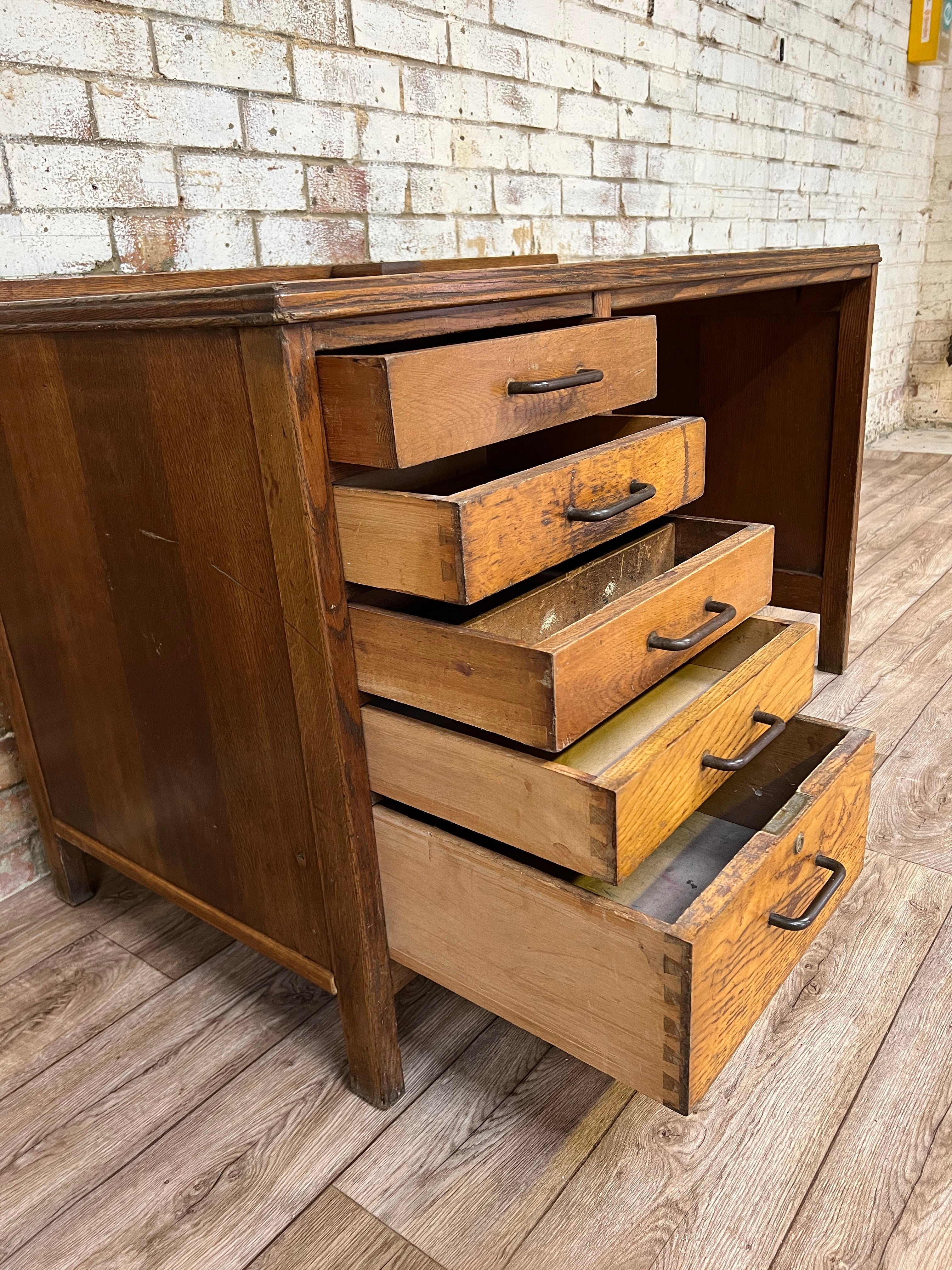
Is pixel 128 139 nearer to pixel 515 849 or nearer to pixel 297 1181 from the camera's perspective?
pixel 515 849

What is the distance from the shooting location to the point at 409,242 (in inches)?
80.6

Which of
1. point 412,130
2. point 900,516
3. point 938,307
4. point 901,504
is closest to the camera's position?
point 412,130

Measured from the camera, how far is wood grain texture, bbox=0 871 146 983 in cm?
130

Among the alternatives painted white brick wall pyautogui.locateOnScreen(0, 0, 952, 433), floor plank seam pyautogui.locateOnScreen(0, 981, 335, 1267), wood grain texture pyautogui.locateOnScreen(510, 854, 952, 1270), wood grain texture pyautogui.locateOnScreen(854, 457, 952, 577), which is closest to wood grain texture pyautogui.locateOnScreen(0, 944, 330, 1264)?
floor plank seam pyautogui.locateOnScreen(0, 981, 335, 1267)

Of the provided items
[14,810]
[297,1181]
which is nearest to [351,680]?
[297,1181]

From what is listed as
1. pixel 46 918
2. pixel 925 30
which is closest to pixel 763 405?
pixel 46 918

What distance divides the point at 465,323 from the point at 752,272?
74 centimetres

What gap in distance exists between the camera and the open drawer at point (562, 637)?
77 cm

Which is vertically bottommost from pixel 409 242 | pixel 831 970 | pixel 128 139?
pixel 831 970

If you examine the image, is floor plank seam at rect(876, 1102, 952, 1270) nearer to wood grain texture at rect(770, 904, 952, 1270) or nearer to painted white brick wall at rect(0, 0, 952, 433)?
wood grain texture at rect(770, 904, 952, 1270)

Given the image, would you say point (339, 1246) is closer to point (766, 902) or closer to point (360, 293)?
point (766, 902)

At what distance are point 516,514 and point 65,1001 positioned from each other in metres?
0.91

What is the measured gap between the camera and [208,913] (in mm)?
1120

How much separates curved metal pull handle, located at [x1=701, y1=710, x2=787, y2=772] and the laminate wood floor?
0.37 m
